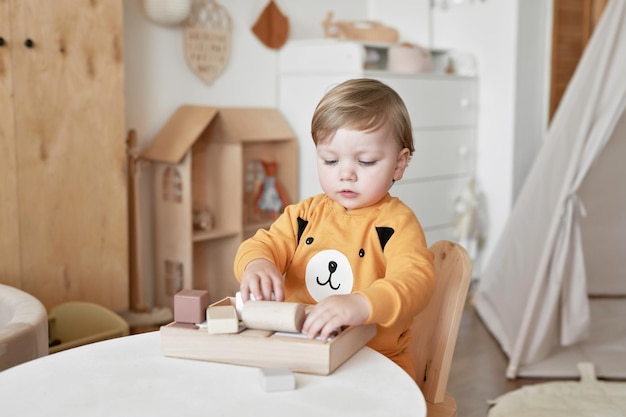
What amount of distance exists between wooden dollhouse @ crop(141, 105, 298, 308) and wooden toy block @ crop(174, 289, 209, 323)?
192 centimetres

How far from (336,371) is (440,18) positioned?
3.36 metres

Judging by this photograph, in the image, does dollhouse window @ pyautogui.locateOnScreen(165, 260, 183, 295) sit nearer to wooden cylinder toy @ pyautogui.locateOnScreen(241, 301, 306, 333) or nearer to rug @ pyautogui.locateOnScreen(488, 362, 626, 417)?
rug @ pyautogui.locateOnScreen(488, 362, 626, 417)

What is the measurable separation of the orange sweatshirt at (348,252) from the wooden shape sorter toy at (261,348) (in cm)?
20

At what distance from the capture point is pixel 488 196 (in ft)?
13.1

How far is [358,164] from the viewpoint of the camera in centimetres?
132

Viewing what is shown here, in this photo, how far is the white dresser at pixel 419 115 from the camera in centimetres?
Answer: 350

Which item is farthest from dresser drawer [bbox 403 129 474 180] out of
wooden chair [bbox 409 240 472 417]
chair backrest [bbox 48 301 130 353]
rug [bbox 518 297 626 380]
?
wooden chair [bbox 409 240 472 417]

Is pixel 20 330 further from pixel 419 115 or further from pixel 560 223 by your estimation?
pixel 419 115

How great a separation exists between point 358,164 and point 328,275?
206 millimetres

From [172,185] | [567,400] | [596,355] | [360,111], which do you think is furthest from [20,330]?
[596,355]

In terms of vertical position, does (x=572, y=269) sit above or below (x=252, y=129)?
below

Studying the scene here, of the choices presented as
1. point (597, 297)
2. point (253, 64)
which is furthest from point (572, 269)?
point (253, 64)

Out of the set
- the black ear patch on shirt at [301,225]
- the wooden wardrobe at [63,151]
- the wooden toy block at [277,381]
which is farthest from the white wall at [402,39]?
the wooden toy block at [277,381]

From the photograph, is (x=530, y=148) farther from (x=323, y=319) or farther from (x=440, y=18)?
(x=323, y=319)
